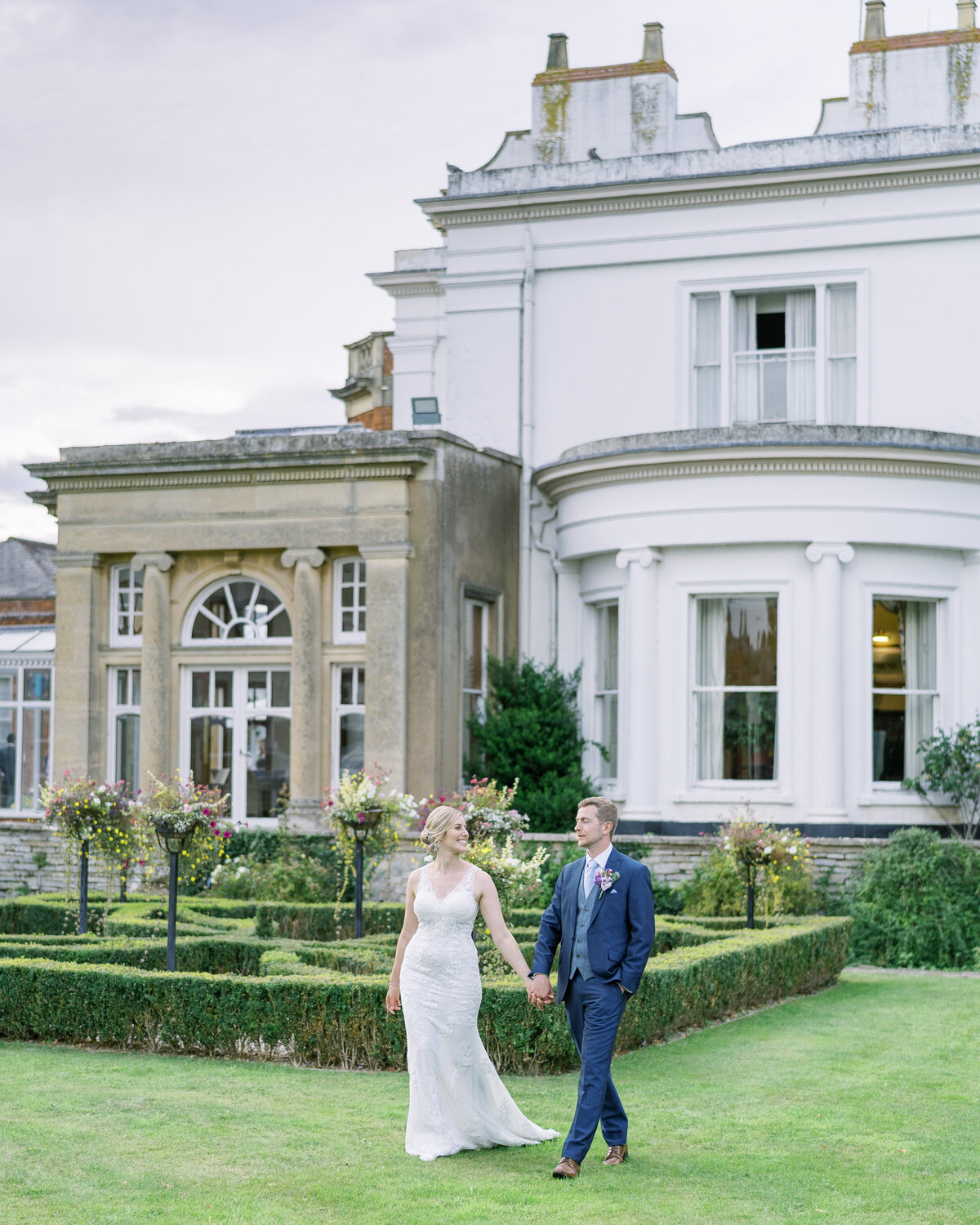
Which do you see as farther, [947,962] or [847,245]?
[847,245]

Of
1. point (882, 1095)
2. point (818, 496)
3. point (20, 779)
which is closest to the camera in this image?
point (882, 1095)

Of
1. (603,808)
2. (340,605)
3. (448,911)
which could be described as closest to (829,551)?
(340,605)

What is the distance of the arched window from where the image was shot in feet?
71.0

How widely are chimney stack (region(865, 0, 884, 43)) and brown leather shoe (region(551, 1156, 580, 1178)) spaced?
1891cm

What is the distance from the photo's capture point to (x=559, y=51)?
2411cm

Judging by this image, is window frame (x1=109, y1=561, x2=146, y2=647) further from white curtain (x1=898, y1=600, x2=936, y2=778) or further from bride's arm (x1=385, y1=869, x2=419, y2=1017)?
bride's arm (x1=385, y1=869, x2=419, y2=1017)

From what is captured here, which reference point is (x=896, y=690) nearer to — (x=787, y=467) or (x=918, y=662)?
(x=918, y=662)

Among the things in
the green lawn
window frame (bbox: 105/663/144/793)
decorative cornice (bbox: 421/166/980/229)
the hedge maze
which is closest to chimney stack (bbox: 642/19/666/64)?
decorative cornice (bbox: 421/166/980/229)

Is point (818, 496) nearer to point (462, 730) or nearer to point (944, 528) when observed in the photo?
point (944, 528)

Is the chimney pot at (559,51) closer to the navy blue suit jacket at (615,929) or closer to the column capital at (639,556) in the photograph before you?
the column capital at (639,556)

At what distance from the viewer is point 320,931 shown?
16.5 metres

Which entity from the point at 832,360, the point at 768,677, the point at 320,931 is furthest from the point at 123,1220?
the point at 832,360

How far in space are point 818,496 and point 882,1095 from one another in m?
10.4

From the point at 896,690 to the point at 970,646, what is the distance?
108cm
